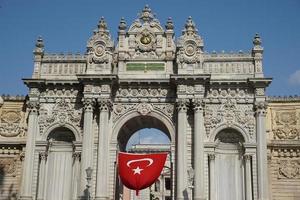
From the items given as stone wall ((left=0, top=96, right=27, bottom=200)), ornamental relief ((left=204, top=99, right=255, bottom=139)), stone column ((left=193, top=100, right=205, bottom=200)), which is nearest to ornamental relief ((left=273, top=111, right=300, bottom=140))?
ornamental relief ((left=204, top=99, right=255, bottom=139))

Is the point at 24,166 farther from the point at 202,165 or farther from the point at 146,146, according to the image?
the point at 146,146

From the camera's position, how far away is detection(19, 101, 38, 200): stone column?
3157 cm

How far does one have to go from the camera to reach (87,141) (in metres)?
31.8

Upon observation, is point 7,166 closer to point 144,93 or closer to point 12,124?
point 12,124

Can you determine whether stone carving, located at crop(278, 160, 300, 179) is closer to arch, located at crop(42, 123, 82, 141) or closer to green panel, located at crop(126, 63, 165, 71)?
green panel, located at crop(126, 63, 165, 71)

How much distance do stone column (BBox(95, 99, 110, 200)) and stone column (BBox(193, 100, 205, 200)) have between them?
19.2 feet

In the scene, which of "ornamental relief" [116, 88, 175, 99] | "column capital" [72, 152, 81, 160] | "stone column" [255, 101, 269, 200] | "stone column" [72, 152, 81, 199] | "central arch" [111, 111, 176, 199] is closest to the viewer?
"stone column" [255, 101, 269, 200]

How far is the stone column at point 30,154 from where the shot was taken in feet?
104

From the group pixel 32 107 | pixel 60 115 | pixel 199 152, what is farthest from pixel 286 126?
pixel 32 107

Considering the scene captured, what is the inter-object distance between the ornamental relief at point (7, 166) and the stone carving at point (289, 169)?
1852cm

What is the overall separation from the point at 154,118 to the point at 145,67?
12.1 ft

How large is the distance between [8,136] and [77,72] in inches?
270

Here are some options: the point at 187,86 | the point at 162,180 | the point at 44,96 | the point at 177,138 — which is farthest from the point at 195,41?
the point at 162,180

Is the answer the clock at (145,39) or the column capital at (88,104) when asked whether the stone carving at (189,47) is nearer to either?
the clock at (145,39)
